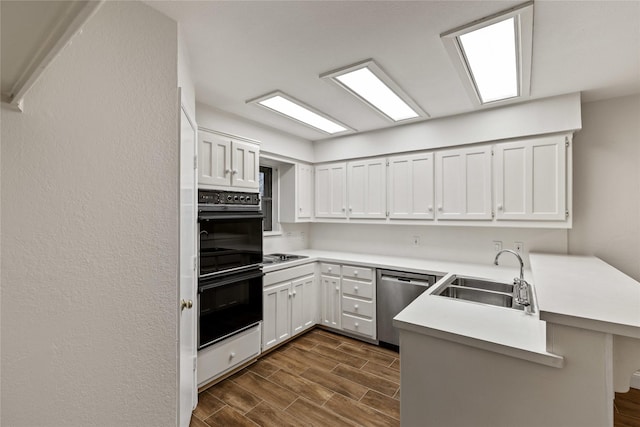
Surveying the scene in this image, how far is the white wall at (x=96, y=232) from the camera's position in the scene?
3.37 feet

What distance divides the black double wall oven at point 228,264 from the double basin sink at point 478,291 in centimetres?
162

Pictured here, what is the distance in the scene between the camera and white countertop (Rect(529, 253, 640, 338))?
3.32ft

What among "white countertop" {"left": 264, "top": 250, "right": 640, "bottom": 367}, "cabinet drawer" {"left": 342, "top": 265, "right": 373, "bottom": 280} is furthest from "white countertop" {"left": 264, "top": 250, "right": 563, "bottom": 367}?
"cabinet drawer" {"left": 342, "top": 265, "right": 373, "bottom": 280}

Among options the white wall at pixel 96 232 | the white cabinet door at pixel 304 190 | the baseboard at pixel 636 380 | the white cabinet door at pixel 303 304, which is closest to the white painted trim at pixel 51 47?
the white wall at pixel 96 232

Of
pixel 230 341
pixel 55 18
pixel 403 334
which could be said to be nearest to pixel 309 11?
pixel 55 18

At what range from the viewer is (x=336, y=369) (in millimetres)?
2598

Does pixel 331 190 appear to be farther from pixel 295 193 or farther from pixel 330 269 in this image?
pixel 330 269

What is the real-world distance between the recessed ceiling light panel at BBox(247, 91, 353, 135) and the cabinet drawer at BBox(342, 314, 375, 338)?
2.26m

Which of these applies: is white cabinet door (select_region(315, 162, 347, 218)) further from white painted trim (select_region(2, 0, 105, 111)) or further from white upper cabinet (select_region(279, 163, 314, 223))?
white painted trim (select_region(2, 0, 105, 111))

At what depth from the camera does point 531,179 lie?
102 inches

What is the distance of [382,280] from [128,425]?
7.77 ft

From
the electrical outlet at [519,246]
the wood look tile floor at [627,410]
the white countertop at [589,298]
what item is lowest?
the wood look tile floor at [627,410]

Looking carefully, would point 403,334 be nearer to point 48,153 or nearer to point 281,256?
point 48,153

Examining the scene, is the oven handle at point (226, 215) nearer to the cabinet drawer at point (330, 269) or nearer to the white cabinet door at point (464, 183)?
the cabinet drawer at point (330, 269)
